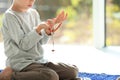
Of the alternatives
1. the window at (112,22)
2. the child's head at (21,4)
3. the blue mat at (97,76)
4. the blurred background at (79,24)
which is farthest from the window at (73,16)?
the child's head at (21,4)

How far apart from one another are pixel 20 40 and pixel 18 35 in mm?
23

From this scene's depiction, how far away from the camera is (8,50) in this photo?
1.37 meters

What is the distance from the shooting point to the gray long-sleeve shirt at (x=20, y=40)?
135 cm

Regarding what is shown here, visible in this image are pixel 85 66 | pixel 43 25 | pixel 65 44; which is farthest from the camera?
pixel 65 44

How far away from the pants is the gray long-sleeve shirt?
0.10ft

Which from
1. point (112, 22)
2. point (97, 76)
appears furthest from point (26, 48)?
point (112, 22)

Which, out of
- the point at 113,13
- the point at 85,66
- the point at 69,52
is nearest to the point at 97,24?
the point at 113,13

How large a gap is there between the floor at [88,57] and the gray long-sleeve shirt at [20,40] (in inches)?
13.9

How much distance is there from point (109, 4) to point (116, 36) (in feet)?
0.70

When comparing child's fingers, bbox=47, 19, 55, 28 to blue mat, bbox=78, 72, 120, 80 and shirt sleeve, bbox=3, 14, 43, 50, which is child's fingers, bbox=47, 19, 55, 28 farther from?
blue mat, bbox=78, 72, 120, 80

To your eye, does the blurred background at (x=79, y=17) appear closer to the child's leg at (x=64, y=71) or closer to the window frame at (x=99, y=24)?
the window frame at (x=99, y=24)

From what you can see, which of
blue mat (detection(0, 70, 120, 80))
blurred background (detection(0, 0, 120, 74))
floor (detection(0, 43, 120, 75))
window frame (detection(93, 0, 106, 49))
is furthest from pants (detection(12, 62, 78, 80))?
window frame (detection(93, 0, 106, 49))

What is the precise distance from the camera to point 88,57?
1876 millimetres

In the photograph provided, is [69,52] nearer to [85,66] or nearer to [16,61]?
[85,66]
